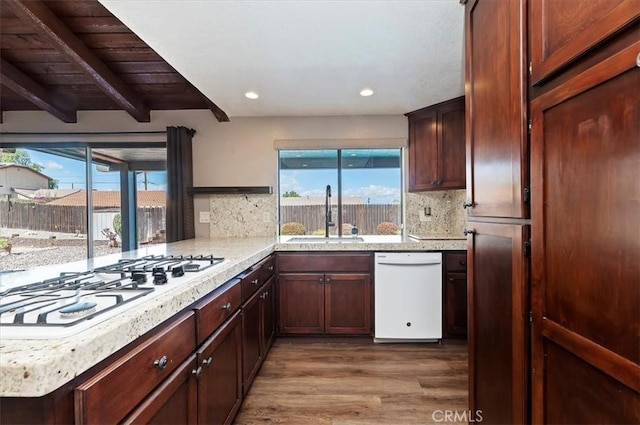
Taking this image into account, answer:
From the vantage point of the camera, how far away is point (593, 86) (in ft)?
2.21

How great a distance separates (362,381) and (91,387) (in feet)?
5.97

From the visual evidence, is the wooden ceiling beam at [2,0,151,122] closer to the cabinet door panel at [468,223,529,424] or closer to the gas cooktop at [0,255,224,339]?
the gas cooktop at [0,255,224,339]

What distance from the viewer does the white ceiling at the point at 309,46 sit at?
61.1 inches

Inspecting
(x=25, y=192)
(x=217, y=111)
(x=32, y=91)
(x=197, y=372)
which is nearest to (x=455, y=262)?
(x=197, y=372)

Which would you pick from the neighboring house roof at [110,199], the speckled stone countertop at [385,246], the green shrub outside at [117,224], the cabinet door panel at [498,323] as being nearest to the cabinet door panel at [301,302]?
the speckled stone countertop at [385,246]

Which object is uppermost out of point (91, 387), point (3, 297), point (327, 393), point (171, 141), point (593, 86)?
point (171, 141)

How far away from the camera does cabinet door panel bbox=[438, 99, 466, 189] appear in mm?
2805

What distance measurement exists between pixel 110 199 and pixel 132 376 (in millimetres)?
3416

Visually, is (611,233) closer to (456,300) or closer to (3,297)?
(3,297)

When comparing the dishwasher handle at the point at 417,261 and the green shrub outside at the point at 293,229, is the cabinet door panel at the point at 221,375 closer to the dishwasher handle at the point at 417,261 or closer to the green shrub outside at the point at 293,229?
the dishwasher handle at the point at 417,261

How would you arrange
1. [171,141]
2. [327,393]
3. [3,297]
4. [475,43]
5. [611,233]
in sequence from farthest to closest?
1. [171,141]
2. [327,393]
3. [475,43]
4. [3,297]
5. [611,233]

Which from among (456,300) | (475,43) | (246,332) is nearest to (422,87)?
(475,43)

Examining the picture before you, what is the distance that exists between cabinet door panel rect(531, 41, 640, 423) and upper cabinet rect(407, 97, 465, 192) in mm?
2071

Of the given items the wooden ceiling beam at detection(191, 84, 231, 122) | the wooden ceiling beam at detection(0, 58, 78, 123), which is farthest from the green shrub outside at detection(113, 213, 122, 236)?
the wooden ceiling beam at detection(191, 84, 231, 122)
